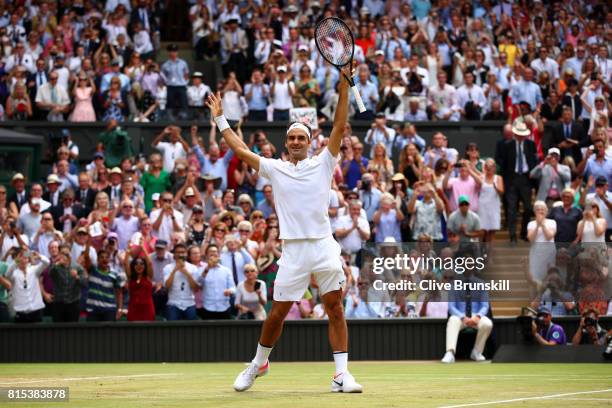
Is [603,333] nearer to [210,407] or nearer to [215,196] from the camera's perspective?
[215,196]

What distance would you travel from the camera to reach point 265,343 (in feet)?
34.8

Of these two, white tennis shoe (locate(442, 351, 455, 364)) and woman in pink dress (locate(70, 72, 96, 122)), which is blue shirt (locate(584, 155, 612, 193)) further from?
woman in pink dress (locate(70, 72, 96, 122))

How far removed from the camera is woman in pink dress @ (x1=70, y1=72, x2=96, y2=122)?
25.5 meters

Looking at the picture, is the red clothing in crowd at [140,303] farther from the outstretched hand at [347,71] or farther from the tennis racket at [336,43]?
the outstretched hand at [347,71]

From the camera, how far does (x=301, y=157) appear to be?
1041cm

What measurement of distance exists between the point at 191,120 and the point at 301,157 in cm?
1586

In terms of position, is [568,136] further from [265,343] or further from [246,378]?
[246,378]

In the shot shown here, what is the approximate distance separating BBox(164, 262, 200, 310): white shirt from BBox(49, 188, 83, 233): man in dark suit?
2.84m

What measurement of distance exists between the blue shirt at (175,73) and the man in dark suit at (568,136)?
23.8 ft

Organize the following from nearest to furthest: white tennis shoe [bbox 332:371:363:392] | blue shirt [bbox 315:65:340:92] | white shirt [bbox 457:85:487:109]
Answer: white tennis shoe [bbox 332:371:363:392] < blue shirt [bbox 315:65:340:92] < white shirt [bbox 457:85:487:109]

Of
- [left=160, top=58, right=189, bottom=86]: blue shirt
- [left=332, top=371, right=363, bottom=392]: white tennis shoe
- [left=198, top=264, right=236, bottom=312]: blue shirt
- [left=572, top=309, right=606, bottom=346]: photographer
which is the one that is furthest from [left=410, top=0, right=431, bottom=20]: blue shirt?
[left=332, top=371, right=363, bottom=392]: white tennis shoe

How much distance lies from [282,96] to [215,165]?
2.39 m

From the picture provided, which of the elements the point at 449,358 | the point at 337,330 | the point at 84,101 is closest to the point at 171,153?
the point at 84,101

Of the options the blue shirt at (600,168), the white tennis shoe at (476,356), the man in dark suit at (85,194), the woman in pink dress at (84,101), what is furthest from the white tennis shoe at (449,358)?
the woman in pink dress at (84,101)
